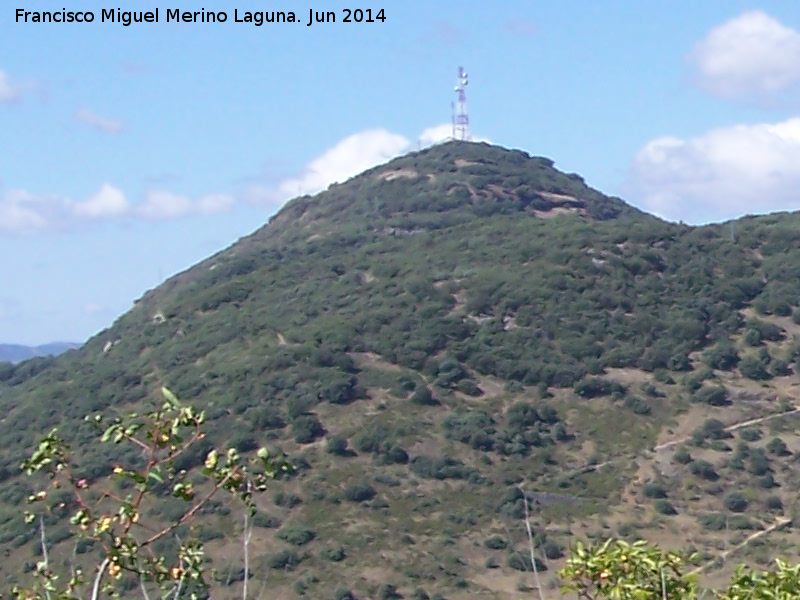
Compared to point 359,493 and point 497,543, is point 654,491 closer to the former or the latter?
point 497,543

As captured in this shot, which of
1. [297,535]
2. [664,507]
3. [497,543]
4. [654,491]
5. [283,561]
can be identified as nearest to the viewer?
[283,561]

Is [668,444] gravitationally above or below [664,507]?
above

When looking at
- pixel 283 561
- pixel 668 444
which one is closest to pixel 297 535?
pixel 283 561

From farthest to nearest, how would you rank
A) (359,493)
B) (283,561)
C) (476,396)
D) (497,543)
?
(476,396), (359,493), (497,543), (283,561)

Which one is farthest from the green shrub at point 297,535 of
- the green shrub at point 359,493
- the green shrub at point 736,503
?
the green shrub at point 736,503

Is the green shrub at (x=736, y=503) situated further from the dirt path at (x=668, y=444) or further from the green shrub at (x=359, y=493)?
the green shrub at (x=359, y=493)

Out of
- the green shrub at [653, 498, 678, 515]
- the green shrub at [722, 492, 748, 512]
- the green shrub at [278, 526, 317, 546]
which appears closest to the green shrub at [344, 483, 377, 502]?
the green shrub at [278, 526, 317, 546]

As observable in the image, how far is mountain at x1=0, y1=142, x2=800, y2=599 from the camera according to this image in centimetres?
3238

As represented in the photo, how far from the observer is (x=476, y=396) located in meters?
42.3

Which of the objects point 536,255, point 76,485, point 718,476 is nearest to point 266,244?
point 536,255

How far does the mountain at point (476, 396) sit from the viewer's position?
106 ft

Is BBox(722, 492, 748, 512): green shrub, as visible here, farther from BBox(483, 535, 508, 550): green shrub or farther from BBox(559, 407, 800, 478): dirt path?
BBox(483, 535, 508, 550): green shrub

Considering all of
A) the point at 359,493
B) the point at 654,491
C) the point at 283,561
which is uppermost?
the point at 359,493

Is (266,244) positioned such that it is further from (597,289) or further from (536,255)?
(597,289)
